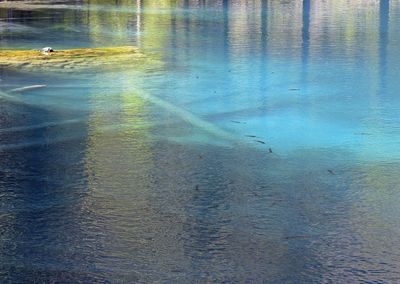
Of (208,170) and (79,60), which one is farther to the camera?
(79,60)

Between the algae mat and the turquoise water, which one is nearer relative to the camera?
the turquoise water

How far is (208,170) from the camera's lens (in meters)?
8.43

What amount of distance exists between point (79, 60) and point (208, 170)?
890 centimetres

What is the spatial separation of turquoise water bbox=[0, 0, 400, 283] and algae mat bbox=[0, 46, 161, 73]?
1.35 ft

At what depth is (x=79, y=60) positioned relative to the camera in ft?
55.0

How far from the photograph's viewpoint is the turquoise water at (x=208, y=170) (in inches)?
235

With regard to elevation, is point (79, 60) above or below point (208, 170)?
above

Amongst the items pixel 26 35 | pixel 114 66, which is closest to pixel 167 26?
pixel 26 35

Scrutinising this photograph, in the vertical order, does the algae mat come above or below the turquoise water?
above

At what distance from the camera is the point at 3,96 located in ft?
42.6

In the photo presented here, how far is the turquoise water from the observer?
235 inches

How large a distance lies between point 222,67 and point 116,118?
15.6ft

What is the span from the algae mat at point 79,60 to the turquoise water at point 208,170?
1.35 feet

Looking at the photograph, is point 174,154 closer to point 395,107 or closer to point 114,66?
point 395,107
